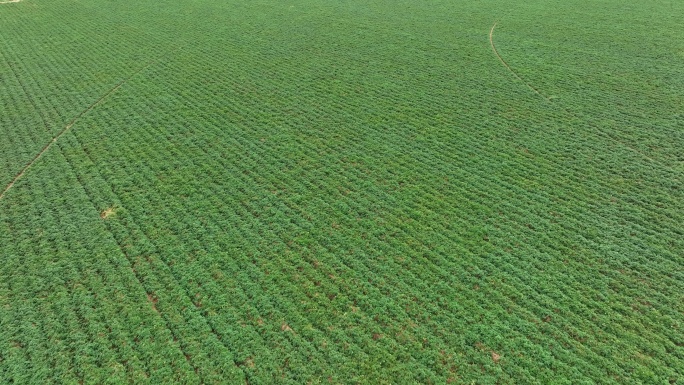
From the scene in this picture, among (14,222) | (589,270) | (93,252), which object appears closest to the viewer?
(589,270)

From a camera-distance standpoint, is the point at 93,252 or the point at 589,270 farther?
the point at 93,252

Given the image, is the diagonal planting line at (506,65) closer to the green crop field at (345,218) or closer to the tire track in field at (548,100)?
the tire track in field at (548,100)

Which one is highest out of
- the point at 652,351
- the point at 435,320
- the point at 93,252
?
the point at 93,252

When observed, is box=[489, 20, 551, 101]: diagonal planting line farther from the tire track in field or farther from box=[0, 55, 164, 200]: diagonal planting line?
box=[0, 55, 164, 200]: diagonal planting line

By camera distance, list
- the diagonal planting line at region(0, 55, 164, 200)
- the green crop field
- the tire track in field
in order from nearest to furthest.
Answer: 1. the green crop field
2. the diagonal planting line at region(0, 55, 164, 200)
3. the tire track in field

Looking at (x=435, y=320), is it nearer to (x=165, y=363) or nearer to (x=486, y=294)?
(x=486, y=294)

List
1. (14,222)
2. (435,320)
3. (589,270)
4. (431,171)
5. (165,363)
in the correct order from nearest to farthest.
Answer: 1. (165,363)
2. (435,320)
3. (589,270)
4. (14,222)
5. (431,171)

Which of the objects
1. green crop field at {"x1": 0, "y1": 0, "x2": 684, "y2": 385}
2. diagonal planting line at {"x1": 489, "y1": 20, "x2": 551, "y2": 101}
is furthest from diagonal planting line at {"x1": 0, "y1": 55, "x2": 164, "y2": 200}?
diagonal planting line at {"x1": 489, "y1": 20, "x2": 551, "y2": 101}

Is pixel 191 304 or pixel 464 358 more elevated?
pixel 191 304

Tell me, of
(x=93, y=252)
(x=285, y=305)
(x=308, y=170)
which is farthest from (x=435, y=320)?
(x=93, y=252)
